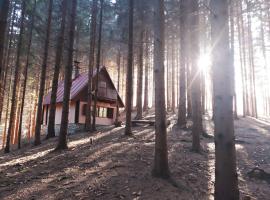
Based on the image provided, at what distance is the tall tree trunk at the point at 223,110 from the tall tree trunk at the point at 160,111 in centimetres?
271

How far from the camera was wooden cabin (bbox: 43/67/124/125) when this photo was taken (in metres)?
26.2

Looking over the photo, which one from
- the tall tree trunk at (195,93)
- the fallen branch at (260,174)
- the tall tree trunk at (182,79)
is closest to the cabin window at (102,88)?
the tall tree trunk at (182,79)

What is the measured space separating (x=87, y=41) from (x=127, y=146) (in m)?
22.2

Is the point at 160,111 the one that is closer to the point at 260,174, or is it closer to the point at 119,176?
the point at 119,176

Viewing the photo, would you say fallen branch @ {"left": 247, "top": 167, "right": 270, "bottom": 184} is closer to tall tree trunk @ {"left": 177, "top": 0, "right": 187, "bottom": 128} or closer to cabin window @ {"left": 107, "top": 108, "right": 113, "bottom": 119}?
tall tree trunk @ {"left": 177, "top": 0, "right": 187, "bottom": 128}

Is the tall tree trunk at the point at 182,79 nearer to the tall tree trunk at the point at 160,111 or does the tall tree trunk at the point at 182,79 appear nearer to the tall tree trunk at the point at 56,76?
the tall tree trunk at the point at 56,76

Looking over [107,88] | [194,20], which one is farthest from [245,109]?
[194,20]

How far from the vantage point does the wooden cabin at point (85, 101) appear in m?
26.2

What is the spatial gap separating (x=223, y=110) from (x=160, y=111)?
2.89m

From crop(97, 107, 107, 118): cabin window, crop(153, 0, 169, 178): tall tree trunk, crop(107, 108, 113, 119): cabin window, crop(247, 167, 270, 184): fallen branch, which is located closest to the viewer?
crop(153, 0, 169, 178): tall tree trunk

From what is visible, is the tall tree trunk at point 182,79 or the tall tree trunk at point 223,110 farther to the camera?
the tall tree trunk at point 182,79

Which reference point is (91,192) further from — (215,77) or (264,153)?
(264,153)

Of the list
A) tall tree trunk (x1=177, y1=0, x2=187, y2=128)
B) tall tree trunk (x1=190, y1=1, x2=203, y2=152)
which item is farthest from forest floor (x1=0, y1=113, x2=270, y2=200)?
tall tree trunk (x1=177, y1=0, x2=187, y2=128)

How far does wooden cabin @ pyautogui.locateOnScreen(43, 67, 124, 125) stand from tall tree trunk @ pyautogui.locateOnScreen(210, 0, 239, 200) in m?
21.8
